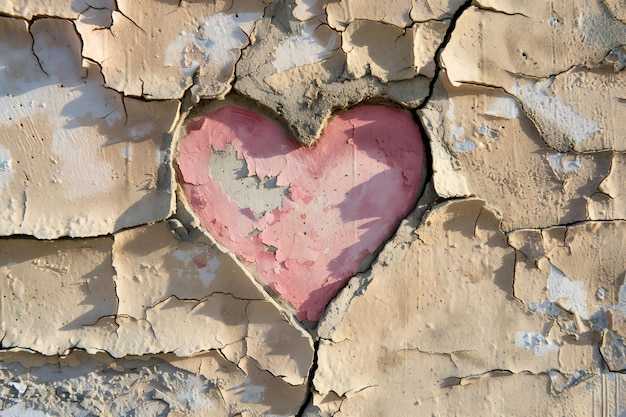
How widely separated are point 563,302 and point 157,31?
1365mm

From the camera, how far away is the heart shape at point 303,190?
5.06ft

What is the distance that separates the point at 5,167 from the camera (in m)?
1.48

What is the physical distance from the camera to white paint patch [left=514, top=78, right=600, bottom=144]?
5.12 ft

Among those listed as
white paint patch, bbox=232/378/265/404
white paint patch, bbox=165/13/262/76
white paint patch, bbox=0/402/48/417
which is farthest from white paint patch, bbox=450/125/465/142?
white paint patch, bbox=0/402/48/417

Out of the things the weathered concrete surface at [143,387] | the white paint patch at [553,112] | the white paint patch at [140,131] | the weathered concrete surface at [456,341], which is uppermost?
the white paint patch at [553,112]

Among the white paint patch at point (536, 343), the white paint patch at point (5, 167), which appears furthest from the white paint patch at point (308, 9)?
the white paint patch at point (536, 343)

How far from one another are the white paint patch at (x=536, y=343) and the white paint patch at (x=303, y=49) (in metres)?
0.98

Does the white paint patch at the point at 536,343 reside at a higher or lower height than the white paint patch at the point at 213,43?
lower

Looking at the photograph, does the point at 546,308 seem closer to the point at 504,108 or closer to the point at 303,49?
the point at 504,108

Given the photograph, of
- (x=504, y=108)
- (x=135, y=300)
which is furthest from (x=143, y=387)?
(x=504, y=108)

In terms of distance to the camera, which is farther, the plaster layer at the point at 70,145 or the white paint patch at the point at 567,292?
the white paint patch at the point at 567,292

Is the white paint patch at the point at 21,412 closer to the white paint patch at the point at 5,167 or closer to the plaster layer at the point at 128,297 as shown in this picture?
the plaster layer at the point at 128,297

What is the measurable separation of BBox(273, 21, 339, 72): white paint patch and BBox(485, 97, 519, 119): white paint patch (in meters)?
0.47

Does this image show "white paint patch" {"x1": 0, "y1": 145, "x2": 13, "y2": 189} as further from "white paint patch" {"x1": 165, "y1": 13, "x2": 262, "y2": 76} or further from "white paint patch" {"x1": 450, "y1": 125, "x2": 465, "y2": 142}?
"white paint patch" {"x1": 450, "y1": 125, "x2": 465, "y2": 142}
